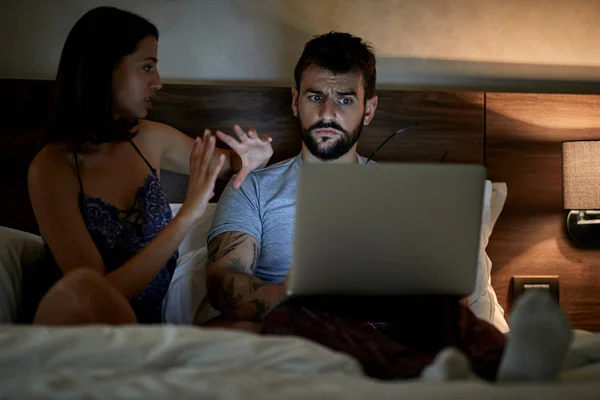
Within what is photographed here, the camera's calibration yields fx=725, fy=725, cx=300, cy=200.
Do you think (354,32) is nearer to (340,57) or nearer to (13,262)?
(340,57)

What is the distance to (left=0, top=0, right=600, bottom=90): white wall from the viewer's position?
2562mm

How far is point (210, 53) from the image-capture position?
104 inches

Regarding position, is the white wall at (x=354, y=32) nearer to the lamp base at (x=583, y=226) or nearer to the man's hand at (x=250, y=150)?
the lamp base at (x=583, y=226)

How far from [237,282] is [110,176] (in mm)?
439

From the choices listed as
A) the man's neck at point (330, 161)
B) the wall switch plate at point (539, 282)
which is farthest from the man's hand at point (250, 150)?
the wall switch plate at point (539, 282)

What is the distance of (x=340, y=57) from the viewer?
2260 mm

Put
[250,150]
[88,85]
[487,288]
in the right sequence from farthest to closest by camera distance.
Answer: [487,288]
[250,150]
[88,85]

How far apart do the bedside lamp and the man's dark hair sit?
803mm

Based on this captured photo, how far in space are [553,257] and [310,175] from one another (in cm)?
169

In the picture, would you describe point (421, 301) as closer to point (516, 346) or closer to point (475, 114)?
point (516, 346)

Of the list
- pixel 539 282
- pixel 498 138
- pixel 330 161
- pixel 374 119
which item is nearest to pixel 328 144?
pixel 330 161

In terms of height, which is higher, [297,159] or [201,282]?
[297,159]

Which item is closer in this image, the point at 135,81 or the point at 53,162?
the point at 53,162

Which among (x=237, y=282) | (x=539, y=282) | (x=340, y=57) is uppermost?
(x=340, y=57)
